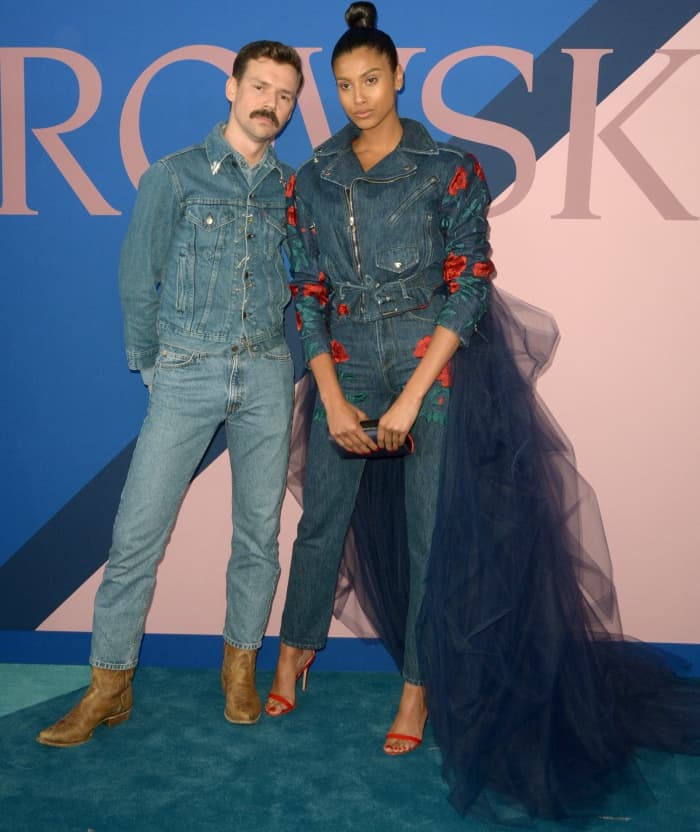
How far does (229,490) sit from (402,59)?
1.51 m

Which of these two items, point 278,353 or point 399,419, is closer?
point 399,419

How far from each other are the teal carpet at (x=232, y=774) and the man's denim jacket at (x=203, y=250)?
1.15m

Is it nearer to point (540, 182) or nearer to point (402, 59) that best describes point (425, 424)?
point (540, 182)

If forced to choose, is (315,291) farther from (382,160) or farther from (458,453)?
(458,453)

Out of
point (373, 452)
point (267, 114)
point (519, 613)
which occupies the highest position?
point (267, 114)

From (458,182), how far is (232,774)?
1717 mm

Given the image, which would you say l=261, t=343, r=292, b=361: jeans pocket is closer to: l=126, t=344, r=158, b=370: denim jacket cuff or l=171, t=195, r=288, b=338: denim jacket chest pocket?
l=171, t=195, r=288, b=338: denim jacket chest pocket

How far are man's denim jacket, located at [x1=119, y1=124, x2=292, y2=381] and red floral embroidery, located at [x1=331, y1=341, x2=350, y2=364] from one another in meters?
0.20

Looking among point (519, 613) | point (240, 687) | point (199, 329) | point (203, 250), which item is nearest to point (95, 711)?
point (240, 687)

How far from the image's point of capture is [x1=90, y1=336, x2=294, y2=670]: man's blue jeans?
8.69ft

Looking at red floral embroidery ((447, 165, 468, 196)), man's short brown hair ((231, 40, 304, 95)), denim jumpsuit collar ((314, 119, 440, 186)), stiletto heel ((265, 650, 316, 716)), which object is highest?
man's short brown hair ((231, 40, 304, 95))

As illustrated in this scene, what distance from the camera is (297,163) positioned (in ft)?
9.80

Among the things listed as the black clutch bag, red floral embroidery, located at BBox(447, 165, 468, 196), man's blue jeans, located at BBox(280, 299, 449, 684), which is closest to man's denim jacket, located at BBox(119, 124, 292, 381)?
man's blue jeans, located at BBox(280, 299, 449, 684)

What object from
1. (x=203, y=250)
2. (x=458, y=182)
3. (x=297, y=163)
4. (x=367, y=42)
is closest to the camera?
(x=367, y=42)
